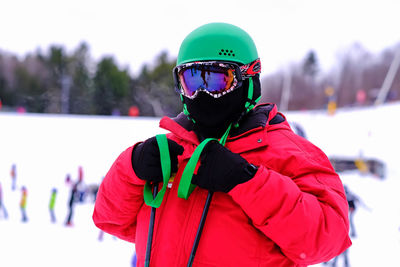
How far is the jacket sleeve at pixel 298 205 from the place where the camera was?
3.30 ft

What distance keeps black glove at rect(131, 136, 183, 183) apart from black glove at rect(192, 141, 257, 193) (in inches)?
4.4

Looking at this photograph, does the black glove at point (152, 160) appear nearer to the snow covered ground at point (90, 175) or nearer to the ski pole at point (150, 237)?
the ski pole at point (150, 237)

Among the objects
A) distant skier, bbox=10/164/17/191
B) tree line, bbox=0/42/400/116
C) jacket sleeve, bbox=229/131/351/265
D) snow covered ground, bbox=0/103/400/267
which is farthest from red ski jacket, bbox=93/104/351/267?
tree line, bbox=0/42/400/116

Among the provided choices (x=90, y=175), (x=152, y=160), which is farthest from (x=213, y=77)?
(x=90, y=175)

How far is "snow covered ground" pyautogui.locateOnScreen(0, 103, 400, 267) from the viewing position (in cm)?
661

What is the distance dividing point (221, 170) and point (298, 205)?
245 mm

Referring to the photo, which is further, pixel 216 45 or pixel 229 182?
pixel 216 45

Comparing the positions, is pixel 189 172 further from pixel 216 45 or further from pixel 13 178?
pixel 13 178

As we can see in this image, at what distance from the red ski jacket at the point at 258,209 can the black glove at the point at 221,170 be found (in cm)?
2

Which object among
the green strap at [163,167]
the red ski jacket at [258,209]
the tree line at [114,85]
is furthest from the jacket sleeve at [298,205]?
the tree line at [114,85]

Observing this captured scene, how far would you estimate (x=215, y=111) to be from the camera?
1.27 metres

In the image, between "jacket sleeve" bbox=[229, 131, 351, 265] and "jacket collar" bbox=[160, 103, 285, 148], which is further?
"jacket collar" bbox=[160, 103, 285, 148]

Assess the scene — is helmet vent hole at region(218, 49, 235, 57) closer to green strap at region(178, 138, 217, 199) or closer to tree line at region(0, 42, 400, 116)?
green strap at region(178, 138, 217, 199)

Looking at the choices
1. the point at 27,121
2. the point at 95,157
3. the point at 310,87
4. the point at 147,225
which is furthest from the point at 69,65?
the point at 147,225
